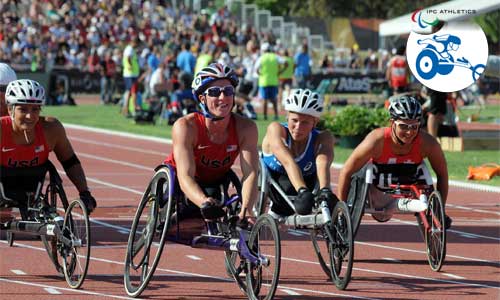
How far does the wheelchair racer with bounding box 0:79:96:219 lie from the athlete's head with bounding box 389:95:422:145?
9.08ft

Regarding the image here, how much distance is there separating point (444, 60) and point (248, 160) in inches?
239

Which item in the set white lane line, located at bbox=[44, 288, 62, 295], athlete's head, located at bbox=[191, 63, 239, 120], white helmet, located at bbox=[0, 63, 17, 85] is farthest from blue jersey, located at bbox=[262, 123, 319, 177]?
white helmet, located at bbox=[0, 63, 17, 85]

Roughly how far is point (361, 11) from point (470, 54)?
259ft

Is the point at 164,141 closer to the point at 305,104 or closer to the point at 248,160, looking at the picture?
the point at 305,104

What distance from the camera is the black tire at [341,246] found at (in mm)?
10078

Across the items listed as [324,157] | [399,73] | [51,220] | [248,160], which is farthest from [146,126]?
[248,160]

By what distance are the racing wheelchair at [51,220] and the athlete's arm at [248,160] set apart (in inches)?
49.9

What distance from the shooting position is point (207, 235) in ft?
32.0

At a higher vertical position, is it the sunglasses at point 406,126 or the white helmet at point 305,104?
the white helmet at point 305,104

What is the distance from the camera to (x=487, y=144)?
26156mm

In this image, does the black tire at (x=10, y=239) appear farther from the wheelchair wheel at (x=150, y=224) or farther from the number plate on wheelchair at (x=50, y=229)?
the wheelchair wheel at (x=150, y=224)

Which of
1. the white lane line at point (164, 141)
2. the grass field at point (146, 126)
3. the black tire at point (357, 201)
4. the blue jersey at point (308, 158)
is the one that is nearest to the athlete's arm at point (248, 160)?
the blue jersey at point (308, 158)

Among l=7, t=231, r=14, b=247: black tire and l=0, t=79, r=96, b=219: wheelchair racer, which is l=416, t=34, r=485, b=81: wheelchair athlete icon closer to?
l=7, t=231, r=14, b=247: black tire

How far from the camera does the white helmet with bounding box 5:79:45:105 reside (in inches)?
422
